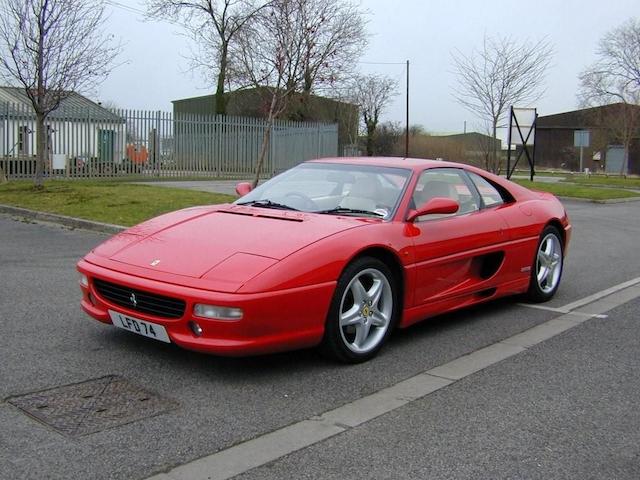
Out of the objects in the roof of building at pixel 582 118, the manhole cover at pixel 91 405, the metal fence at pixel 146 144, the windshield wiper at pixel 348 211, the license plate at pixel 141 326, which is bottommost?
the manhole cover at pixel 91 405

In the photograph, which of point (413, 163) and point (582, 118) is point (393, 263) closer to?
point (413, 163)

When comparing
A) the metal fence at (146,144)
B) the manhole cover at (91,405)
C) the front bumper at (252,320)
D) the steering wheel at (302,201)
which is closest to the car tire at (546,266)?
the steering wheel at (302,201)

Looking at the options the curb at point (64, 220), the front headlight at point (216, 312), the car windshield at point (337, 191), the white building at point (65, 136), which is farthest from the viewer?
the white building at point (65, 136)

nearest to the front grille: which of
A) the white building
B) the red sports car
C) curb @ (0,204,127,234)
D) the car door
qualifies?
the red sports car

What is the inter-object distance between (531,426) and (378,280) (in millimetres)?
1375

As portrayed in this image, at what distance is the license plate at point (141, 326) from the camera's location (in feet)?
12.7

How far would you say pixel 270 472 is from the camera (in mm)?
2812

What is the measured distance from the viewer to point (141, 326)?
3.96 m

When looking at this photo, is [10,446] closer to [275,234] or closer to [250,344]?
[250,344]

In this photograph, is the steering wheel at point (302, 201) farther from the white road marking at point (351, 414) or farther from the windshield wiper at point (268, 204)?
the white road marking at point (351, 414)

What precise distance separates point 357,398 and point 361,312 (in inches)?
27.3

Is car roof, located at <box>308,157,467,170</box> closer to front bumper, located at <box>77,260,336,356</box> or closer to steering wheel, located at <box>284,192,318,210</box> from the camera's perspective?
steering wheel, located at <box>284,192,318,210</box>

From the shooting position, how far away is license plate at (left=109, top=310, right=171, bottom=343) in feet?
12.7

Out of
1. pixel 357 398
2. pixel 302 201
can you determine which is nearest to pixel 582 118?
pixel 302 201
